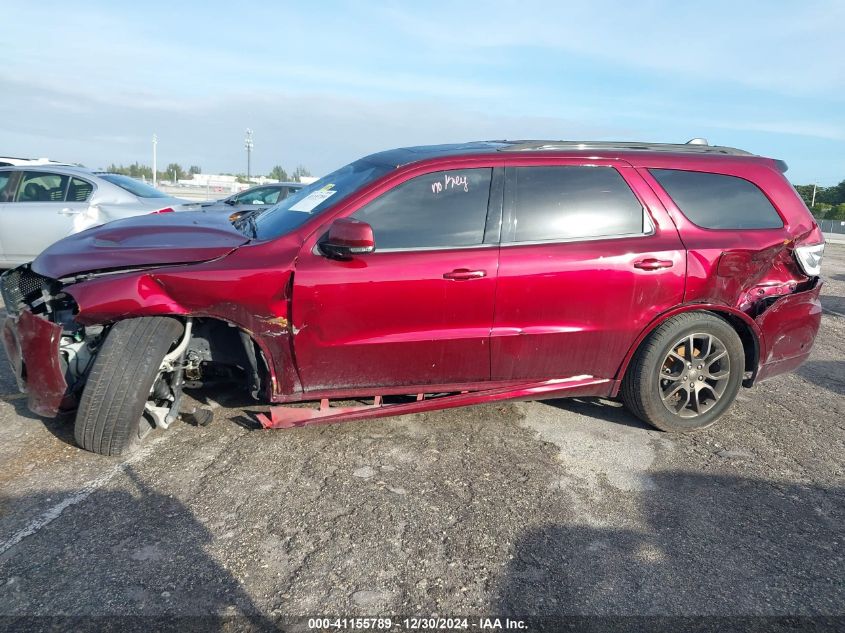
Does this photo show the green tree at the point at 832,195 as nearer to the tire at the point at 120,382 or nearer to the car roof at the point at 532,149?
the car roof at the point at 532,149

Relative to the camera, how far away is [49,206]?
7.35 metres

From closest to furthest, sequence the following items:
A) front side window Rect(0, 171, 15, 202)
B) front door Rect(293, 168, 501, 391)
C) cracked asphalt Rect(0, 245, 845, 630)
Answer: cracked asphalt Rect(0, 245, 845, 630)
front door Rect(293, 168, 501, 391)
front side window Rect(0, 171, 15, 202)

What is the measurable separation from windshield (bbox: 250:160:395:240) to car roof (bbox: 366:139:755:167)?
12cm

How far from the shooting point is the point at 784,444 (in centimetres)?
371

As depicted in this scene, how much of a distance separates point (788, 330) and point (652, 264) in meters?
1.15

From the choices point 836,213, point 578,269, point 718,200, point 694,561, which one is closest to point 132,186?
point 578,269

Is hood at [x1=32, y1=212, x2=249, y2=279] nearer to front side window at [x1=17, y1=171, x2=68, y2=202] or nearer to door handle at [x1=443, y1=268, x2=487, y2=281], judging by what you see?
door handle at [x1=443, y1=268, x2=487, y2=281]

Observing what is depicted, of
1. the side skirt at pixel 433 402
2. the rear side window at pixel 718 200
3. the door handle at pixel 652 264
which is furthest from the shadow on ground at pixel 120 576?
the rear side window at pixel 718 200

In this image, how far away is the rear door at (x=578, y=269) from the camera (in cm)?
343

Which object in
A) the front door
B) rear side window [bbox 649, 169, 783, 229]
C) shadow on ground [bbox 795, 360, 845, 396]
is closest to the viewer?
the front door

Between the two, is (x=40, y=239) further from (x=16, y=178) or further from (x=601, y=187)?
(x=601, y=187)

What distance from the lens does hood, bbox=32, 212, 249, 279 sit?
3164 mm

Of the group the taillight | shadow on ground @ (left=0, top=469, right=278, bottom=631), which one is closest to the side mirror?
shadow on ground @ (left=0, top=469, right=278, bottom=631)

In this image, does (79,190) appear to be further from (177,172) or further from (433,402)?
(177,172)
